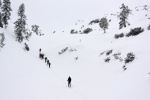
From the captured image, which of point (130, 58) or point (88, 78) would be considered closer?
point (130, 58)

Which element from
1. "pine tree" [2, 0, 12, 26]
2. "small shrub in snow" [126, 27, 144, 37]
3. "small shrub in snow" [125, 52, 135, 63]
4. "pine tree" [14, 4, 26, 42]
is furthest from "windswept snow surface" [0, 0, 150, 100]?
"pine tree" [2, 0, 12, 26]

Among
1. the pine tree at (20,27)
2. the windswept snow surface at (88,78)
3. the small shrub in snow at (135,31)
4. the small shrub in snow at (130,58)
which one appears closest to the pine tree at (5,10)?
the pine tree at (20,27)

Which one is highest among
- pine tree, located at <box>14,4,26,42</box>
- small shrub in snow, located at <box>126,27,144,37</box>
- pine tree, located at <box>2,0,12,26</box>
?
pine tree, located at <box>2,0,12,26</box>

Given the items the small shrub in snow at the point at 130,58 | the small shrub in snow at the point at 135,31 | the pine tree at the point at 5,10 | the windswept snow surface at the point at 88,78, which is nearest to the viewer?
the windswept snow surface at the point at 88,78

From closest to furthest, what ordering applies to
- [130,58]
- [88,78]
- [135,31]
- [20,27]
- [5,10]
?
[130,58] < [88,78] < [135,31] < [20,27] < [5,10]

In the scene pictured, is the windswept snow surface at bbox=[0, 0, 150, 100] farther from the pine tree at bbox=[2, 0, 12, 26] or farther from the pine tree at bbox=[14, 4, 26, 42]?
the pine tree at bbox=[2, 0, 12, 26]

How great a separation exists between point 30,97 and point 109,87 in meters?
11.4

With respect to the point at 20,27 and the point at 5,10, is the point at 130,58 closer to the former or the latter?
the point at 20,27

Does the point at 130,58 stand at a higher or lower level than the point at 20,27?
lower

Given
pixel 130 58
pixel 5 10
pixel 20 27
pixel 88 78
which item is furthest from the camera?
pixel 5 10

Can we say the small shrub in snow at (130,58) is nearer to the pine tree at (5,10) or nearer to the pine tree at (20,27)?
the pine tree at (20,27)

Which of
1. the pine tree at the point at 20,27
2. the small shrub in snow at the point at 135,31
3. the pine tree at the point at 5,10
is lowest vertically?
the small shrub in snow at the point at 135,31

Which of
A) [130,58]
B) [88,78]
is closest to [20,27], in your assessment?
[88,78]

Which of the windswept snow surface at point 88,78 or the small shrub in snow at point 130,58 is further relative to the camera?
the small shrub in snow at point 130,58
